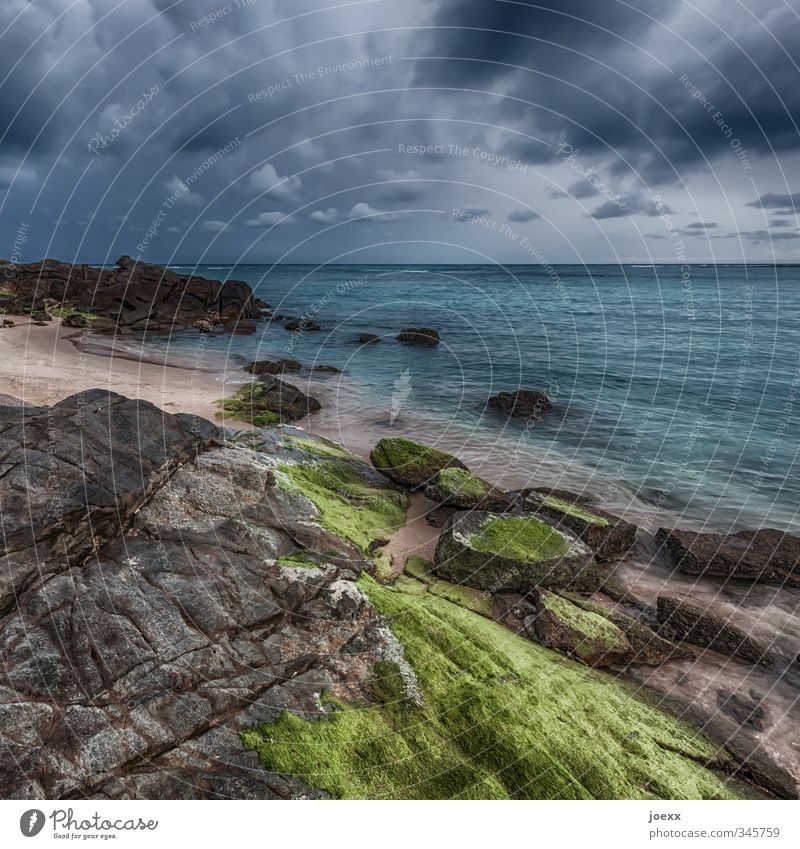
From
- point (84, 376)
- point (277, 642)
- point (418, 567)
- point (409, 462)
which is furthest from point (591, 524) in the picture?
point (84, 376)

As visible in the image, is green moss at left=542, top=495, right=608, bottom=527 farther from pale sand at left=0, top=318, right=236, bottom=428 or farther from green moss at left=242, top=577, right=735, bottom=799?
pale sand at left=0, top=318, right=236, bottom=428

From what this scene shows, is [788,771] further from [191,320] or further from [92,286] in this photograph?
[92,286]

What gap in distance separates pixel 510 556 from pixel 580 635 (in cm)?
188

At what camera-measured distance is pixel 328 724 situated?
5582 millimetres

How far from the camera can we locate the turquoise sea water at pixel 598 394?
16.0 m

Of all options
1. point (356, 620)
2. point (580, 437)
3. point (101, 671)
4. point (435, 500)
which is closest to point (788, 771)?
point (356, 620)

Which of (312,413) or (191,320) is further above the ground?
(191,320)

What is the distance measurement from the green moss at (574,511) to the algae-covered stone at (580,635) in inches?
132

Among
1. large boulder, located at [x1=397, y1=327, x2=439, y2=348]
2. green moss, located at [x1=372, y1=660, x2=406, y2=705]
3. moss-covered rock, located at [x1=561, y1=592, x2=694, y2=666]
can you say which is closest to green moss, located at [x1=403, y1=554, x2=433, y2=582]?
green moss, located at [x1=372, y1=660, x2=406, y2=705]

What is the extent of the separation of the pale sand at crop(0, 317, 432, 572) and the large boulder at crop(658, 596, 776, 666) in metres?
4.54

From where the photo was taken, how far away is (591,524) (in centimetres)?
1119

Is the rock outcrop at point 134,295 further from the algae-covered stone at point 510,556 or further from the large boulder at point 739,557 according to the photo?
the large boulder at point 739,557

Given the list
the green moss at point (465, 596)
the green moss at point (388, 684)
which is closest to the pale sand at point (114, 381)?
the green moss at point (465, 596)
